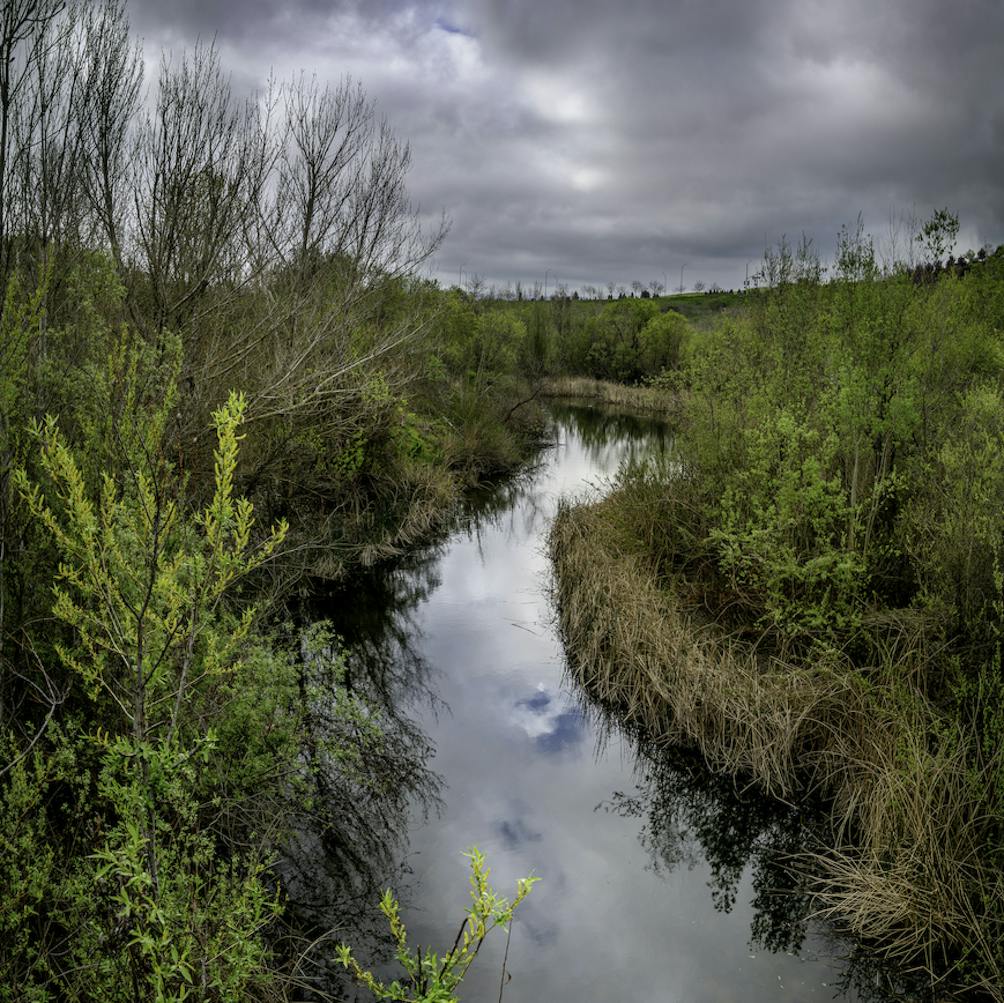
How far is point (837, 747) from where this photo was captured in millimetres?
6035

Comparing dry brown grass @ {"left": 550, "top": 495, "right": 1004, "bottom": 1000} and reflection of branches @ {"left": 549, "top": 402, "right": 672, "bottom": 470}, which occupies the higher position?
reflection of branches @ {"left": 549, "top": 402, "right": 672, "bottom": 470}

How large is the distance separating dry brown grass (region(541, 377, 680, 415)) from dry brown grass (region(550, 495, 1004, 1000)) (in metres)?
22.9

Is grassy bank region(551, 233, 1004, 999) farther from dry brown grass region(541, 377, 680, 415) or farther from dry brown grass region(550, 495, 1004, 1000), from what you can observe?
dry brown grass region(541, 377, 680, 415)

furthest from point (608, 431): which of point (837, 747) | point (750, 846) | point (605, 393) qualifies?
point (750, 846)

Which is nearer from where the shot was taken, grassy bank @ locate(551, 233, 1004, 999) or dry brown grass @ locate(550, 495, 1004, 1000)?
dry brown grass @ locate(550, 495, 1004, 1000)

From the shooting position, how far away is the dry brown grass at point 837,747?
4.60 m

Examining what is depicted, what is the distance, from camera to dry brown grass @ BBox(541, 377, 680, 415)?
104 ft

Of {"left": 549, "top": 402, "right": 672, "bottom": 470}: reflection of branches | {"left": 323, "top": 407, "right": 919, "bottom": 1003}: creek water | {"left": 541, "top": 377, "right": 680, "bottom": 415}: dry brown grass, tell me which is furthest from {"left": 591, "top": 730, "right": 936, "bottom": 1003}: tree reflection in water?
{"left": 541, "top": 377, "right": 680, "bottom": 415}: dry brown grass

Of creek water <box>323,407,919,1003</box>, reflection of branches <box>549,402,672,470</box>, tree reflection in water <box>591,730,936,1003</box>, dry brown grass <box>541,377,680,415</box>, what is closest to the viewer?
tree reflection in water <box>591,730,936,1003</box>

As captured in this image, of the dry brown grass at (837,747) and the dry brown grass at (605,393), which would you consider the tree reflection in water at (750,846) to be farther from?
the dry brown grass at (605,393)

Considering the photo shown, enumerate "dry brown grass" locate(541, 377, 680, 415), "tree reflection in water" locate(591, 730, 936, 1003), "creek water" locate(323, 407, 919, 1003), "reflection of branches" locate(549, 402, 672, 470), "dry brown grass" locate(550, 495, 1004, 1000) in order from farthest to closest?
"dry brown grass" locate(541, 377, 680, 415) < "reflection of branches" locate(549, 402, 672, 470) < "creek water" locate(323, 407, 919, 1003) < "tree reflection in water" locate(591, 730, 936, 1003) < "dry brown grass" locate(550, 495, 1004, 1000)

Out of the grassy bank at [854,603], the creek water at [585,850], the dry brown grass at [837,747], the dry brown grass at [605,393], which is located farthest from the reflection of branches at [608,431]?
the creek water at [585,850]

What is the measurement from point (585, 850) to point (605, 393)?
102 ft

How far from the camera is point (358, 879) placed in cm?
541
